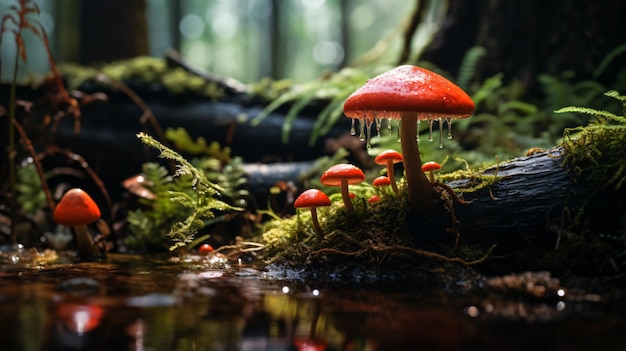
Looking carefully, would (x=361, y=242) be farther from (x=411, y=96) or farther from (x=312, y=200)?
(x=411, y=96)

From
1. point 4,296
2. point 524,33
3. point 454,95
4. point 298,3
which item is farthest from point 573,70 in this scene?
point 298,3

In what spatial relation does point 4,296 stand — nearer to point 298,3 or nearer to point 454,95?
point 454,95

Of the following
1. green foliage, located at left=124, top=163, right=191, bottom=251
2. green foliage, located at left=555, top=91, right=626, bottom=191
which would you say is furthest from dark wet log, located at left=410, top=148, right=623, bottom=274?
green foliage, located at left=124, top=163, right=191, bottom=251

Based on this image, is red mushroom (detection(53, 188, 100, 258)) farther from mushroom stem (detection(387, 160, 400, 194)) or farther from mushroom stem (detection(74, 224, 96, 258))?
mushroom stem (detection(387, 160, 400, 194))

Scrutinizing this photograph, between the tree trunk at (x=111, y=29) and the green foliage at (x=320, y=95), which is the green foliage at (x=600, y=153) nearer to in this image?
the green foliage at (x=320, y=95)

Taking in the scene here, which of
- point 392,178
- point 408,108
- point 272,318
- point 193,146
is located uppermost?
point 193,146

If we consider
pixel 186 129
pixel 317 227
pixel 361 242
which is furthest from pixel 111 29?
pixel 361 242
